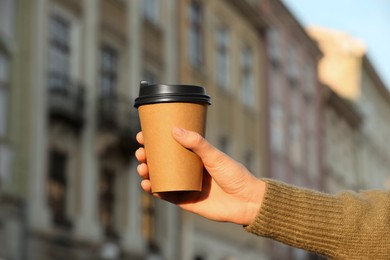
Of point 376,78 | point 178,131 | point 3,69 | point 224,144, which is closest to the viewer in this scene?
point 178,131

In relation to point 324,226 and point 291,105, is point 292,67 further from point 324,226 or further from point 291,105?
point 324,226

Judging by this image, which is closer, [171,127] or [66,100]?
[171,127]

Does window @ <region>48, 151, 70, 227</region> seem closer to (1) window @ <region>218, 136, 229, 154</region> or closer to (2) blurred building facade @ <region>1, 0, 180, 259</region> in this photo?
(2) blurred building facade @ <region>1, 0, 180, 259</region>

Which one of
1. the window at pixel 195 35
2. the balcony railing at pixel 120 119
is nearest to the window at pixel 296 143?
the window at pixel 195 35

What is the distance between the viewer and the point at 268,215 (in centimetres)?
306

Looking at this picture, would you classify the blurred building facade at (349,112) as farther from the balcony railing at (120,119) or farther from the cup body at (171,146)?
the cup body at (171,146)

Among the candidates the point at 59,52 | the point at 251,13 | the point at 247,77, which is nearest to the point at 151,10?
the point at 59,52

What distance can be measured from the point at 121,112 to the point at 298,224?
21.0 m

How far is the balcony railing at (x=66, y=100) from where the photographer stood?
21.5 m

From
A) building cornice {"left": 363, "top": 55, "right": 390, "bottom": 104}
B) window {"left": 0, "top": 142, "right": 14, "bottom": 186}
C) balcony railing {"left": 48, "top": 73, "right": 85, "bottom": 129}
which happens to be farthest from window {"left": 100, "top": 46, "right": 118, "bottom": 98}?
building cornice {"left": 363, "top": 55, "right": 390, "bottom": 104}

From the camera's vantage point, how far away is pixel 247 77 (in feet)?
113

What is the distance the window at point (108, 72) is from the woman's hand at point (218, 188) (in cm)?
2091

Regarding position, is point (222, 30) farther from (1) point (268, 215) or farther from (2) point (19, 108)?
(1) point (268, 215)

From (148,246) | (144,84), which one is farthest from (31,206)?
(144,84)
